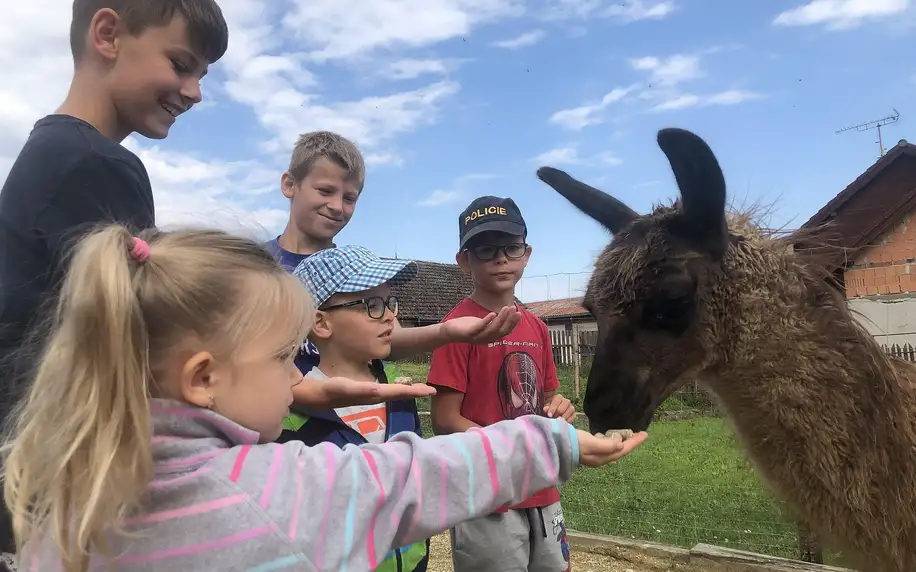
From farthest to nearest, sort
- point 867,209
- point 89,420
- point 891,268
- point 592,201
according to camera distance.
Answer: point 891,268 < point 867,209 < point 592,201 < point 89,420

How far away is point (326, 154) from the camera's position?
2836 millimetres

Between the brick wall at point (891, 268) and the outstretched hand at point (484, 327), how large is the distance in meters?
3.24

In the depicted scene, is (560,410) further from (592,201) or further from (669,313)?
(592,201)

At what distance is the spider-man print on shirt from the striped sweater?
143 centimetres

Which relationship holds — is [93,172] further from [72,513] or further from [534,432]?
[534,432]

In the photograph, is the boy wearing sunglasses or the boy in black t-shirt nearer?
the boy in black t-shirt

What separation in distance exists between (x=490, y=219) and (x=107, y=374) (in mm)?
2005

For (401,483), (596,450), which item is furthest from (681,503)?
(401,483)

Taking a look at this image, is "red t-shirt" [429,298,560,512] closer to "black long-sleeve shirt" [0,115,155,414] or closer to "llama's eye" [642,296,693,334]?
"llama's eye" [642,296,693,334]

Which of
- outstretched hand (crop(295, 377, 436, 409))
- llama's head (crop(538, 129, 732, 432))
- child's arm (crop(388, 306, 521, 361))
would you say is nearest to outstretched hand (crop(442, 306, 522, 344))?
child's arm (crop(388, 306, 521, 361))

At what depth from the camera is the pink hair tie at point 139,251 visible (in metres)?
1.05

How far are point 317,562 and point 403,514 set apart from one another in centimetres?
17

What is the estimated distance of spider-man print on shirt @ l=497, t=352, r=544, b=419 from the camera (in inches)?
105

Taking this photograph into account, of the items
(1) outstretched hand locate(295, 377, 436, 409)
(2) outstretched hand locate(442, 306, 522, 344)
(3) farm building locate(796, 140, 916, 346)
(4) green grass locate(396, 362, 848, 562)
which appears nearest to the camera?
(1) outstretched hand locate(295, 377, 436, 409)
